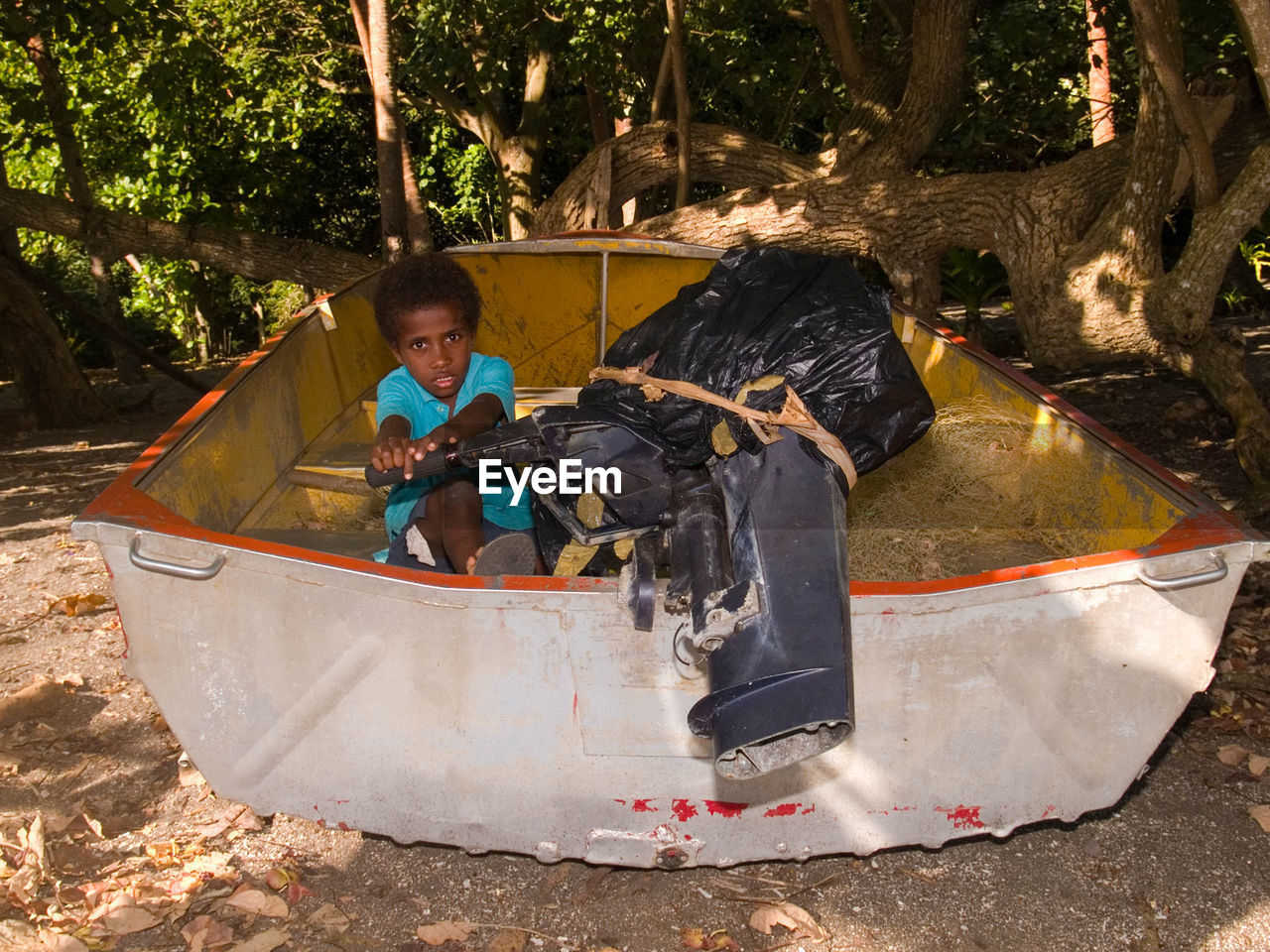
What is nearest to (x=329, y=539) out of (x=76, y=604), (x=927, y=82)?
(x=76, y=604)

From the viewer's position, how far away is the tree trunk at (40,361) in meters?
7.22

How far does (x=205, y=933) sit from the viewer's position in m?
2.37

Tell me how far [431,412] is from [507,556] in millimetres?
874

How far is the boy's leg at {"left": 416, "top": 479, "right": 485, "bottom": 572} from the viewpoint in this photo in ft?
9.39

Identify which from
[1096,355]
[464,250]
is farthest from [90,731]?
[1096,355]

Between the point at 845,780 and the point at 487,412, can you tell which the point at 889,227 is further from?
the point at 845,780

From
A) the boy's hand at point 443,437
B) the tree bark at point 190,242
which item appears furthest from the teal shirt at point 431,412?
the tree bark at point 190,242

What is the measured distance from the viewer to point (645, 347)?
9.08ft

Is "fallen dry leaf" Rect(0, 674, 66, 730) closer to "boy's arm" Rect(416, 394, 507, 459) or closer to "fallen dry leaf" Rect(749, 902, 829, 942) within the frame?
"boy's arm" Rect(416, 394, 507, 459)

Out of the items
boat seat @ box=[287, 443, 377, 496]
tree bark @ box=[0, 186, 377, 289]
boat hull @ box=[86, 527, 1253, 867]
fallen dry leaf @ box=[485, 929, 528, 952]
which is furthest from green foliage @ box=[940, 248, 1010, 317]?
fallen dry leaf @ box=[485, 929, 528, 952]

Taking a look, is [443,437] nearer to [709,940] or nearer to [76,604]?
[709,940]

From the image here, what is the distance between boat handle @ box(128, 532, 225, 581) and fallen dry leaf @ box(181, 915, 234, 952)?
0.81 meters

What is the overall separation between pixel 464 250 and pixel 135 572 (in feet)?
11.3

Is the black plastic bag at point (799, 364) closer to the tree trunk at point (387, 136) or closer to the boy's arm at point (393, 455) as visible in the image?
the boy's arm at point (393, 455)
